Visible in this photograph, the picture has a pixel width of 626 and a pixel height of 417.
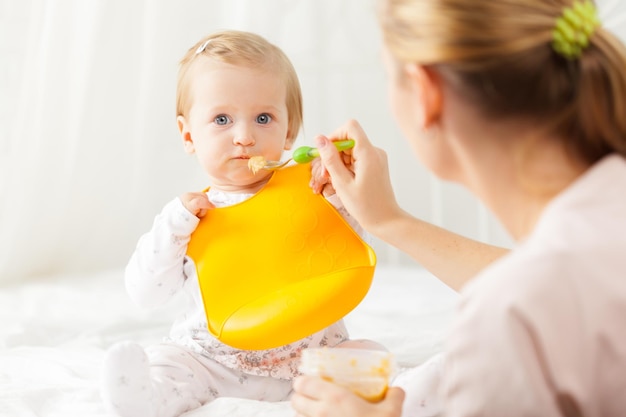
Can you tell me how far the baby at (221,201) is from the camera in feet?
4.66

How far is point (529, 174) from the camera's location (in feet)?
2.79

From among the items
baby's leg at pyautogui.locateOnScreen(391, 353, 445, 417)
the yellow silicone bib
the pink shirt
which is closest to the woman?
the pink shirt

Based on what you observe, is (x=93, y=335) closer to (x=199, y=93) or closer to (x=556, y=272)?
(x=199, y=93)

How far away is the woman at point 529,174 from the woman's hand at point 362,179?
1.13ft

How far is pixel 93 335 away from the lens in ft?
6.10

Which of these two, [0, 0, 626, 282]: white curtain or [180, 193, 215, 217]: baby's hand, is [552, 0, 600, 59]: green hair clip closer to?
[180, 193, 215, 217]: baby's hand

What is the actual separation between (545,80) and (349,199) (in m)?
0.55

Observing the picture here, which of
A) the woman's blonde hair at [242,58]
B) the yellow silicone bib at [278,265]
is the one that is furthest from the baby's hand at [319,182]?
the woman's blonde hair at [242,58]

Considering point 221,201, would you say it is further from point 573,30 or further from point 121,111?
point 121,111

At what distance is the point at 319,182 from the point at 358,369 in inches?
21.8

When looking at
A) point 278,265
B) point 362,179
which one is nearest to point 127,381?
point 278,265

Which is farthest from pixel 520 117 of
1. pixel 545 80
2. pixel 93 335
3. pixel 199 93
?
pixel 93 335

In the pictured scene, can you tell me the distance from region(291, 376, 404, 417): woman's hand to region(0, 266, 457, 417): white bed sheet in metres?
0.25

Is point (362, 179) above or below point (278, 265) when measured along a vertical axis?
above
